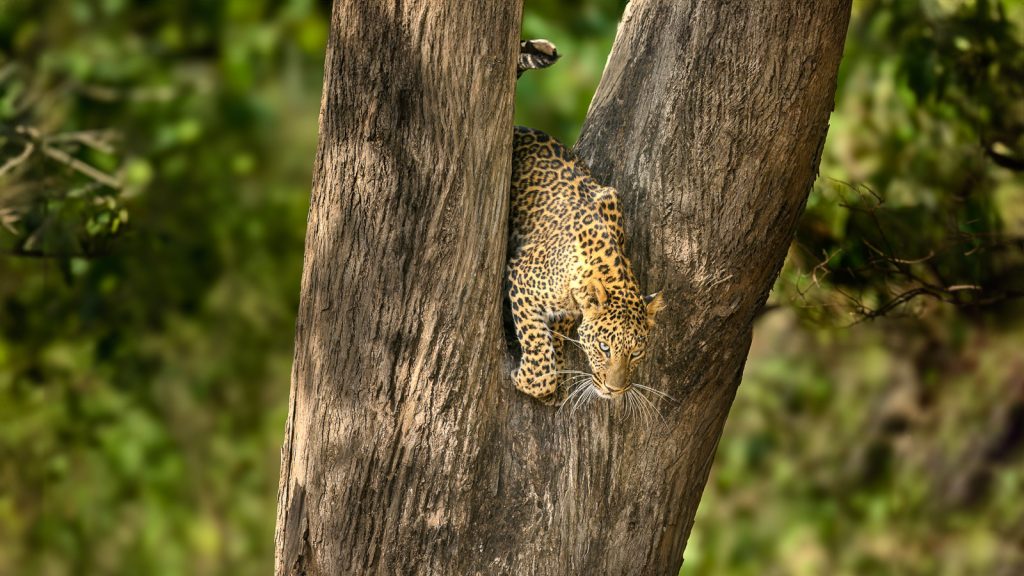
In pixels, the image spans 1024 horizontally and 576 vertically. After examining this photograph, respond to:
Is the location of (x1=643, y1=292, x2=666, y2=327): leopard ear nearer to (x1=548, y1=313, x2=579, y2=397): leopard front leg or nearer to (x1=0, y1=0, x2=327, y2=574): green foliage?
(x1=548, y1=313, x2=579, y2=397): leopard front leg

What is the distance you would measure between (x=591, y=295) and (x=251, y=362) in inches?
239

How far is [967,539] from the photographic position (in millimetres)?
9398

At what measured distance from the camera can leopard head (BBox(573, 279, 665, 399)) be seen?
3.63 meters

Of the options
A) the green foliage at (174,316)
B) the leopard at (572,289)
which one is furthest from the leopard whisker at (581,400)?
the green foliage at (174,316)

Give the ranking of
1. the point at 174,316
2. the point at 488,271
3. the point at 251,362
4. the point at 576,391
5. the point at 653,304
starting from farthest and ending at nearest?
the point at 251,362, the point at 174,316, the point at 576,391, the point at 653,304, the point at 488,271

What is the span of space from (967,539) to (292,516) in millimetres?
7233

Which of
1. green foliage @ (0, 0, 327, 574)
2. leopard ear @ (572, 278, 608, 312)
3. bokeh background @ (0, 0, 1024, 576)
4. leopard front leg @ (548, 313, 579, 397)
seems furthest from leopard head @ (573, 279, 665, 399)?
green foliage @ (0, 0, 327, 574)

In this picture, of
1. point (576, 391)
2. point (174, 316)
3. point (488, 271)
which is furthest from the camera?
point (174, 316)

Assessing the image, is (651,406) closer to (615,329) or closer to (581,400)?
(581,400)

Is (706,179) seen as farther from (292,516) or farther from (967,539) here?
(967,539)

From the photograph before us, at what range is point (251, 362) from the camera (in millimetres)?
9289

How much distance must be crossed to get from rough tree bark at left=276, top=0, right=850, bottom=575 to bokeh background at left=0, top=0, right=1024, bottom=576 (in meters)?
4.37

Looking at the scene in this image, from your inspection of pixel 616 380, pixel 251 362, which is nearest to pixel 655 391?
pixel 616 380

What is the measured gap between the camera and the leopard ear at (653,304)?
3676mm
